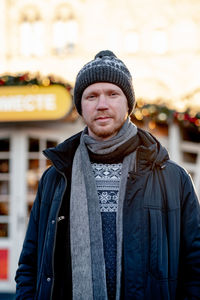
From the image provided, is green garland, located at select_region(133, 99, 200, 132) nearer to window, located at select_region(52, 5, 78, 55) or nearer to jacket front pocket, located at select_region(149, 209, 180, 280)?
jacket front pocket, located at select_region(149, 209, 180, 280)

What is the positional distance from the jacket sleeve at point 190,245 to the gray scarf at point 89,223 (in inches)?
9.8

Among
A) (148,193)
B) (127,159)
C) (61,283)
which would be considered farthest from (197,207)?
(61,283)

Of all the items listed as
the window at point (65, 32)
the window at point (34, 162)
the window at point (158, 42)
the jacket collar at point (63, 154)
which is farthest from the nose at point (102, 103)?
the window at point (65, 32)

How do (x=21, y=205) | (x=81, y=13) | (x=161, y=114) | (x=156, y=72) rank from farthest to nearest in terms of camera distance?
(x=81, y=13) < (x=156, y=72) < (x=21, y=205) < (x=161, y=114)

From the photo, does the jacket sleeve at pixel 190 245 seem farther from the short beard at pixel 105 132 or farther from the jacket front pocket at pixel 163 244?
the short beard at pixel 105 132

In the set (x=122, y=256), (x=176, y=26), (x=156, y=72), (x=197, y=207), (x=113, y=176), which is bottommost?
(x=122, y=256)

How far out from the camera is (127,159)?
1.87 m

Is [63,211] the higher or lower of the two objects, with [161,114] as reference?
lower

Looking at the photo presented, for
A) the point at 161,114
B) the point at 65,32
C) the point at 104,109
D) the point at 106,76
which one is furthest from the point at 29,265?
the point at 65,32

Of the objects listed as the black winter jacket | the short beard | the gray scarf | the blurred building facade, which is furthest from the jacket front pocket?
the blurred building facade

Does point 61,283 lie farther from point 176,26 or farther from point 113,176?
point 176,26

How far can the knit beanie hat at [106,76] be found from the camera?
1907 millimetres

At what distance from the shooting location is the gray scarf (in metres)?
1.72

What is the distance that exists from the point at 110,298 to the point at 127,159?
0.54 meters
